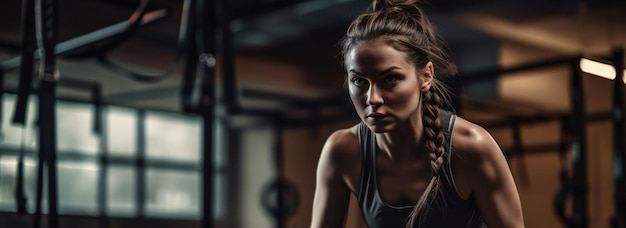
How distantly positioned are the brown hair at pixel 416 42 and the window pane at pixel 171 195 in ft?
21.9

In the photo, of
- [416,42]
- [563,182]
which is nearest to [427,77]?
[416,42]

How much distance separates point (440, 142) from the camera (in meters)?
0.70

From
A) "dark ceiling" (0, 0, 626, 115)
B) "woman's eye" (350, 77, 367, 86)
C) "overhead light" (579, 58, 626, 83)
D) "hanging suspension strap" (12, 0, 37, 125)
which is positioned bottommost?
"woman's eye" (350, 77, 367, 86)

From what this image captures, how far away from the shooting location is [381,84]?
674mm

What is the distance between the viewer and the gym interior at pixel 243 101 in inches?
52.4

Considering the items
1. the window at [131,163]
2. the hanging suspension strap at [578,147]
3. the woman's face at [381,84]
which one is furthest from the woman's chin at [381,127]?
the window at [131,163]

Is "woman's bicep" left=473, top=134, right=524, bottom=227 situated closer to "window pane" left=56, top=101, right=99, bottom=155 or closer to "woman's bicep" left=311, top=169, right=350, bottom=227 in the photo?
"woman's bicep" left=311, top=169, right=350, bottom=227

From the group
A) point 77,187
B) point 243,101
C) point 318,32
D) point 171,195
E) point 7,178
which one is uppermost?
point 318,32

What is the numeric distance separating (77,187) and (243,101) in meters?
1.51

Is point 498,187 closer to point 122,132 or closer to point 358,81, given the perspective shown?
point 358,81

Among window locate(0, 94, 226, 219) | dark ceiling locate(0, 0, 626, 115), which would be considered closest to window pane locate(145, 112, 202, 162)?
window locate(0, 94, 226, 219)

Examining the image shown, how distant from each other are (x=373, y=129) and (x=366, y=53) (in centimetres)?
6

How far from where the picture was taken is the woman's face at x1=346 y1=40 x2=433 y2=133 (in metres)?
0.67

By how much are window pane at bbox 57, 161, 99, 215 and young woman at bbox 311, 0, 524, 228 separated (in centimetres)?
580
